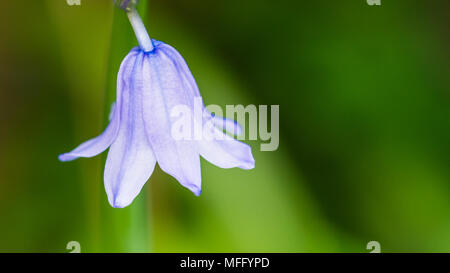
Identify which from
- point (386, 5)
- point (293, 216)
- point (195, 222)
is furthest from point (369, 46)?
point (195, 222)

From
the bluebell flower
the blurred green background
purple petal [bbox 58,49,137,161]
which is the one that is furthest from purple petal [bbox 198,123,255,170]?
the blurred green background

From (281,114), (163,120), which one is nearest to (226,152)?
(163,120)

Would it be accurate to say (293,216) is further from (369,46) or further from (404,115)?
(369,46)

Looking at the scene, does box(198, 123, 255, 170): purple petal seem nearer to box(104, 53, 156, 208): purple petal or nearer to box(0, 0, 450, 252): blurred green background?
box(104, 53, 156, 208): purple petal

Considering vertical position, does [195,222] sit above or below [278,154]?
below

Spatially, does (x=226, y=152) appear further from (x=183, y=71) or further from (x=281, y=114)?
(x=281, y=114)
